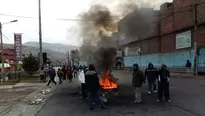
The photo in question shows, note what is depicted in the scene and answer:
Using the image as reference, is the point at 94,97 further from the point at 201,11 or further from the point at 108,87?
the point at 201,11

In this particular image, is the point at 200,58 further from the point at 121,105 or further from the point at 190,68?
the point at 121,105

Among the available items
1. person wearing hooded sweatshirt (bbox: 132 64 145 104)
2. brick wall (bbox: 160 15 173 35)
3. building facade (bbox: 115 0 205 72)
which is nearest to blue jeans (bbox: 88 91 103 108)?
person wearing hooded sweatshirt (bbox: 132 64 145 104)

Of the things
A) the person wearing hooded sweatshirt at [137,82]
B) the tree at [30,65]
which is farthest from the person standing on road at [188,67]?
the tree at [30,65]

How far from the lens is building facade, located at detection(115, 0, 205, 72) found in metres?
33.6

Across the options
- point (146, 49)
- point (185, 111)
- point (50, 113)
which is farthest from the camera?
point (146, 49)

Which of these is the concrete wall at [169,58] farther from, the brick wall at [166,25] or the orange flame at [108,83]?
the orange flame at [108,83]

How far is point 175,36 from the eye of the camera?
138 ft

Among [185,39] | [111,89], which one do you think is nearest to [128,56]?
[185,39]

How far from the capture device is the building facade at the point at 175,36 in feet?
110

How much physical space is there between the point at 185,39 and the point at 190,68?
8220 mm

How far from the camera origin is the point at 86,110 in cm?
1127

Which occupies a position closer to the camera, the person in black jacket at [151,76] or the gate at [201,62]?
the person in black jacket at [151,76]

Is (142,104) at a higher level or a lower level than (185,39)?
lower

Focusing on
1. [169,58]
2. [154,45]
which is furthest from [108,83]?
[154,45]
